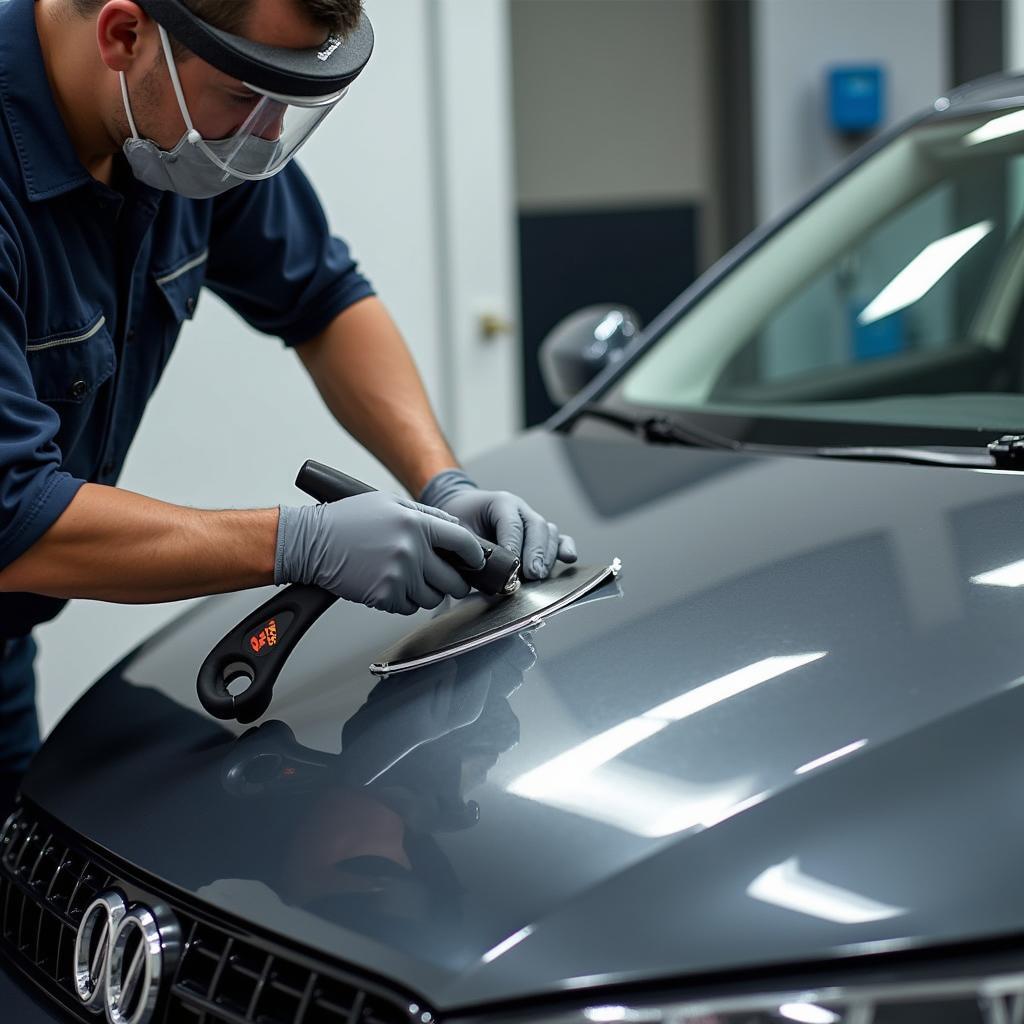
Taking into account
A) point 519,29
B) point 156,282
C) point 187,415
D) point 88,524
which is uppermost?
point 519,29

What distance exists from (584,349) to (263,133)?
74 centimetres

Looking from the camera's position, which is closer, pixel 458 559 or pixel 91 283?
pixel 458 559

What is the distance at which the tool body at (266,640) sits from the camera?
1.29 meters

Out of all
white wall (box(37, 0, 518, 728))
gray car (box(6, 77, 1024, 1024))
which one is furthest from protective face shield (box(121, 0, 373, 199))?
white wall (box(37, 0, 518, 728))

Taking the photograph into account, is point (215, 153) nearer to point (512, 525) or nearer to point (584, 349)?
point (512, 525)

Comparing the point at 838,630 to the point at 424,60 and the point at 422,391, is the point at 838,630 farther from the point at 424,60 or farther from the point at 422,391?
the point at 424,60

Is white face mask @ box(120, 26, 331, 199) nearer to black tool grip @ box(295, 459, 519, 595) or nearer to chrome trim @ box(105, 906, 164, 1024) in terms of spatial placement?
black tool grip @ box(295, 459, 519, 595)

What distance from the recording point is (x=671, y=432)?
69.7 inches

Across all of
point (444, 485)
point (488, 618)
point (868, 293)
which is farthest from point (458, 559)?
point (868, 293)

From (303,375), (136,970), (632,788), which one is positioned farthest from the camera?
(303,375)

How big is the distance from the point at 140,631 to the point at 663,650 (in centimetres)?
220

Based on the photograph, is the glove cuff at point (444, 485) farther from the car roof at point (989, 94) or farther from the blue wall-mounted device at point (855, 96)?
the blue wall-mounted device at point (855, 96)

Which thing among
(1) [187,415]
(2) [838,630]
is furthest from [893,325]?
(1) [187,415]

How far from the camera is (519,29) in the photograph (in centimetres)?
Result: 490
